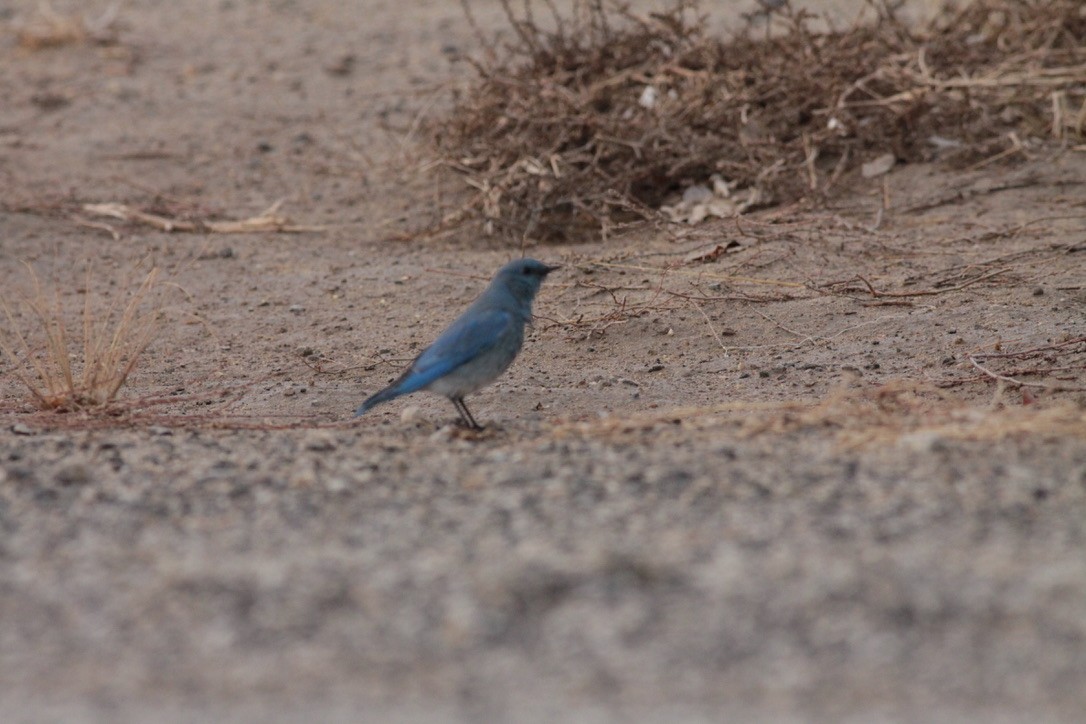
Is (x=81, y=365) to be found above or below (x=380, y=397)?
below

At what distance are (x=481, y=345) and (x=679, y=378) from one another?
3.80 feet

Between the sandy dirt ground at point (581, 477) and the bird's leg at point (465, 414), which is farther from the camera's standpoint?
the bird's leg at point (465, 414)

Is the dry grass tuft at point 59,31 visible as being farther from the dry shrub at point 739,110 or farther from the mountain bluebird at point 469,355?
the mountain bluebird at point 469,355

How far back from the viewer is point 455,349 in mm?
5039

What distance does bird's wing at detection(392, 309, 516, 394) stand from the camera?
16.4ft

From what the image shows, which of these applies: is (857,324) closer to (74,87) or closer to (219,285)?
(219,285)

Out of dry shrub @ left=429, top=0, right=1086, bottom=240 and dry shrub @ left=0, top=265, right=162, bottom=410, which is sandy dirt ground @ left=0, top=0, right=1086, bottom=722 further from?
dry shrub @ left=429, top=0, right=1086, bottom=240

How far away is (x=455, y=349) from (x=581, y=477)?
0.95 metres

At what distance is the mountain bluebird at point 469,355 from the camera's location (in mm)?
5016

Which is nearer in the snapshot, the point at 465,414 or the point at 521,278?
the point at 465,414

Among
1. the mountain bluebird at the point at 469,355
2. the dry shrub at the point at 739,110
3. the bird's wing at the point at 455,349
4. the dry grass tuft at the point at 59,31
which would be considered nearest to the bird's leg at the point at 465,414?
the mountain bluebird at the point at 469,355

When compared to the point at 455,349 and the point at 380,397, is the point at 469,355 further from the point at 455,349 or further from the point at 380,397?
the point at 380,397

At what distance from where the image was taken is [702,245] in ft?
24.1

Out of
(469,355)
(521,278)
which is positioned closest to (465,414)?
(469,355)
